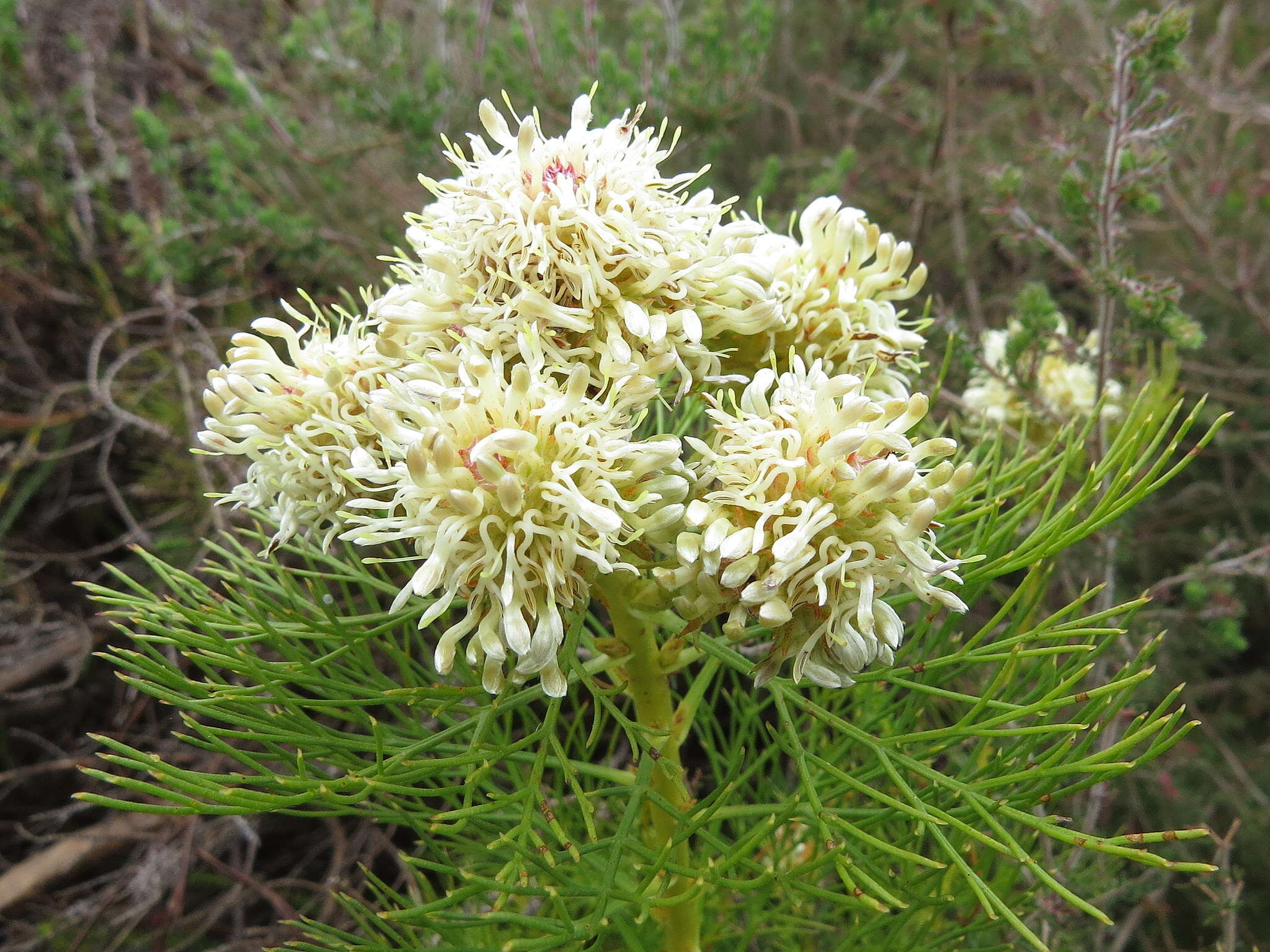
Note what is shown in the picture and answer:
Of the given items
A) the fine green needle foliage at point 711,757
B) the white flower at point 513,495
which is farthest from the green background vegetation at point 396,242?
the white flower at point 513,495

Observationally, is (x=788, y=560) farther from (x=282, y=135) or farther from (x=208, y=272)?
(x=208, y=272)

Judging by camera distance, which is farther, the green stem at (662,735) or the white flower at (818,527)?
the green stem at (662,735)

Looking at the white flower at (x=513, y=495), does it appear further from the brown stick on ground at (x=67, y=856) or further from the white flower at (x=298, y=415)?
the brown stick on ground at (x=67, y=856)

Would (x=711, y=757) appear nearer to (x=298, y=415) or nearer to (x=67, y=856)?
(x=298, y=415)

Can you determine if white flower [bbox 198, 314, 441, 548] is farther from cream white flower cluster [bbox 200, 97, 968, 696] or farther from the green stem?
the green stem

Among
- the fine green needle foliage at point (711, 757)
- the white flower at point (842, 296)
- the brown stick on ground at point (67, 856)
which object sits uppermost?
the white flower at point (842, 296)

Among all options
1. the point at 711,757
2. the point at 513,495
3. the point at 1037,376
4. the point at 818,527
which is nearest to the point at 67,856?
the point at 711,757
